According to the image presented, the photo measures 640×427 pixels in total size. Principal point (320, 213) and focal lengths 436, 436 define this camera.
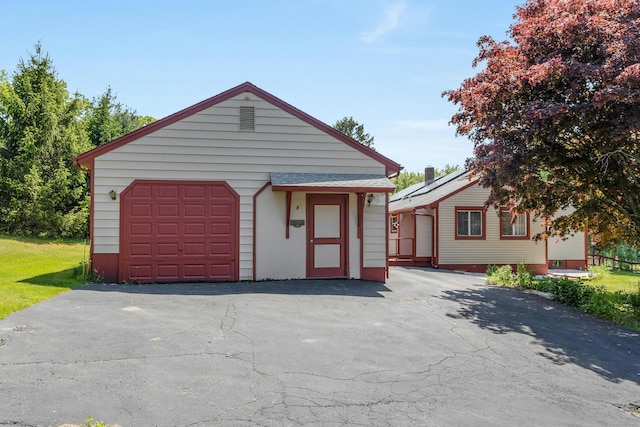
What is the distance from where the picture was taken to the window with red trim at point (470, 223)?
18.6m

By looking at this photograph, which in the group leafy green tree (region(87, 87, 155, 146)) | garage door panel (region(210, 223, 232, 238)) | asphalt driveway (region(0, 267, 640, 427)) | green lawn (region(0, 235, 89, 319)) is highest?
leafy green tree (region(87, 87, 155, 146))

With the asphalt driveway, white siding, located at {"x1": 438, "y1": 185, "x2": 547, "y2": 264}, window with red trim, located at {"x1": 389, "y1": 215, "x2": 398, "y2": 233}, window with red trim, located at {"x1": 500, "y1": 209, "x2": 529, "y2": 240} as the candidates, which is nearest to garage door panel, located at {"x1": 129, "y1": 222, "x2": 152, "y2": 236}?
the asphalt driveway

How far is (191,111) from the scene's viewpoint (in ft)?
35.5

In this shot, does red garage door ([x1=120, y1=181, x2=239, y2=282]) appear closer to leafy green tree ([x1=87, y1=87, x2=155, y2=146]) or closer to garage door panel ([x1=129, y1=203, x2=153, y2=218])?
garage door panel ([x1=129, y1=203, x2=153, y2=218])

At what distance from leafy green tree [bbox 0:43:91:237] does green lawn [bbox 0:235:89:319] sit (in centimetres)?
271

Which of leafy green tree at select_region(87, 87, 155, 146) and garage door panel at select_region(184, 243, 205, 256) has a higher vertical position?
leafy green tree at select_region(87, 87, 155, 146)

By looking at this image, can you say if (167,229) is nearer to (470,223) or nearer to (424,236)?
(424,236)

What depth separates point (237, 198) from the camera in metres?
11.0

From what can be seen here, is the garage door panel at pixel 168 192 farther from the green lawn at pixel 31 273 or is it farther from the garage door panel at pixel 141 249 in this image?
the green lawn at pixel 31 273

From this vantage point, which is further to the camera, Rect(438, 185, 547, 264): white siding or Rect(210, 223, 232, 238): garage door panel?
Rect(438, 185, 547, 264): white siding

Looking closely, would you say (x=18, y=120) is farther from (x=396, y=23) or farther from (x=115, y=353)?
(x=115, y=353)

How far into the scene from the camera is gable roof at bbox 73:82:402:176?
34.2 ft

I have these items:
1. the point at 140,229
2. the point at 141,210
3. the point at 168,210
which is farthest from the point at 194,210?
the point at 140,229

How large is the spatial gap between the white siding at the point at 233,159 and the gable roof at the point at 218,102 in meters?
0.10
